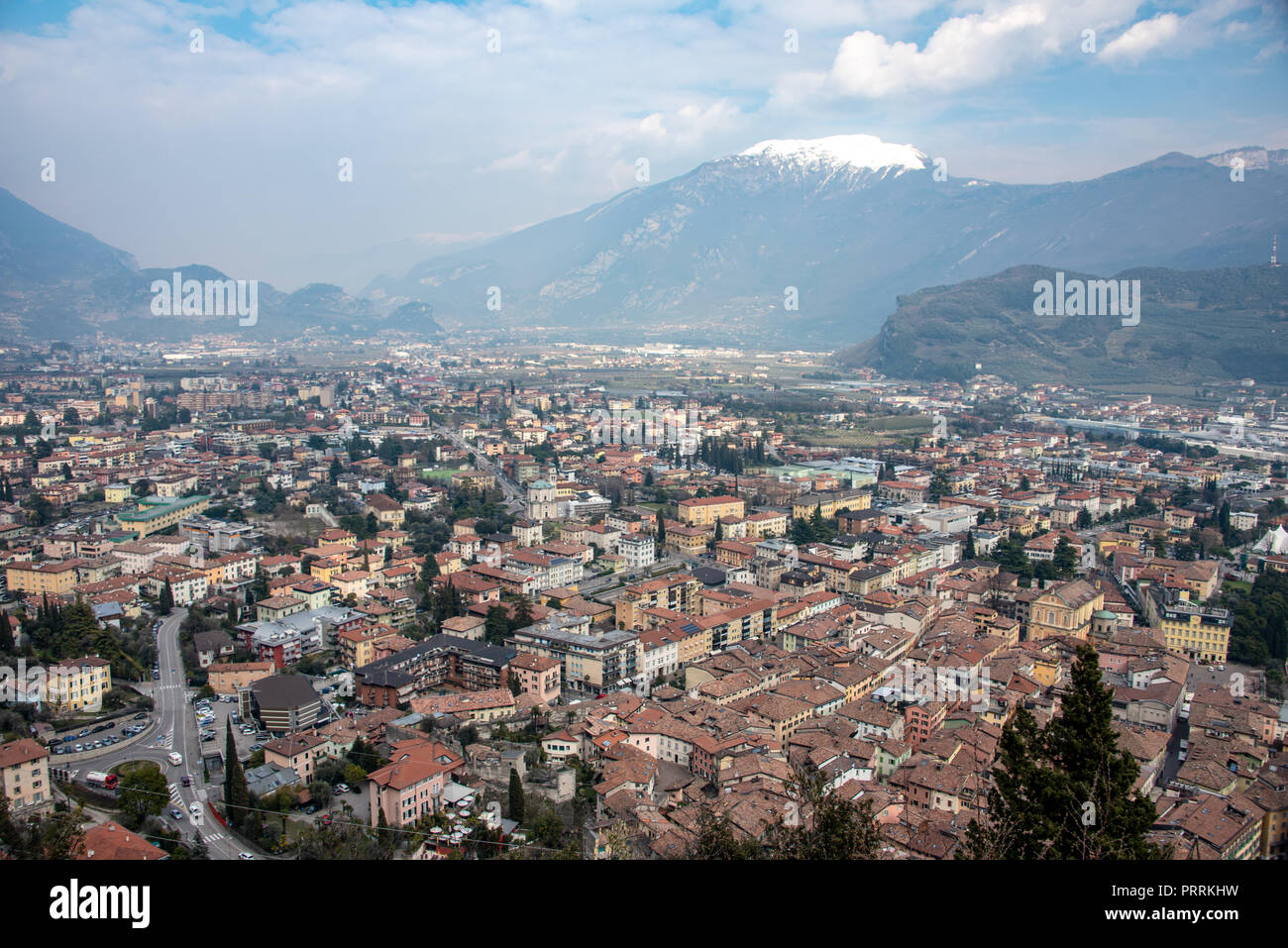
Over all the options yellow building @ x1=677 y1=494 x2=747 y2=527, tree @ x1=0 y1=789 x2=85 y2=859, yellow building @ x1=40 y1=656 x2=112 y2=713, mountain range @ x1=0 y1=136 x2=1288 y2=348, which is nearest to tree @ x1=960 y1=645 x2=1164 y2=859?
tree @ x1=0 y1=789 x2=85 y2=859

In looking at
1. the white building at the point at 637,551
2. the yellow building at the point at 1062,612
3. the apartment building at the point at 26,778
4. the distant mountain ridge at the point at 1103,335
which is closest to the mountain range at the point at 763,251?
the distant mountain ridge at the point at 1103,335

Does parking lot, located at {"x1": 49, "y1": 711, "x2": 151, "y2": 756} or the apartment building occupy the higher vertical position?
the apartment building

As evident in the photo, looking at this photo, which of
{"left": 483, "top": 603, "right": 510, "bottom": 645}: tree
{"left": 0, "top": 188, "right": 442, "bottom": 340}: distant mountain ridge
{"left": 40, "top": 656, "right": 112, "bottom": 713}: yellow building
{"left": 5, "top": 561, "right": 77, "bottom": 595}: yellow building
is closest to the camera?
{"left": 40, "top": 656, "right": 112, "bottom": 713}: yellow building

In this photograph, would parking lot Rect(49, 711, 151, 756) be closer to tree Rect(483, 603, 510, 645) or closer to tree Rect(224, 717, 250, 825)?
tree Rect(224, 717, 250, 825)

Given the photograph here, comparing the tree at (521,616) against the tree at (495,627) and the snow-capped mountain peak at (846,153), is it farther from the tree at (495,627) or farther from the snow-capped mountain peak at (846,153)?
the snow-capped mountain peak at (846,153)

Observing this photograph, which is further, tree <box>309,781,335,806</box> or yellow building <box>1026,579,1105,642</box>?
yellow building <box>1026,579,1105,642</box>

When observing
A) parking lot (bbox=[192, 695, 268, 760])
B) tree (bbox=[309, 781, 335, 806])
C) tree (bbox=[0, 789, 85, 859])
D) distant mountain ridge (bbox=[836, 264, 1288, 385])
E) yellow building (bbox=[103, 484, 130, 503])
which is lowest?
tree (bbox=[309, 781, 335, 806])
